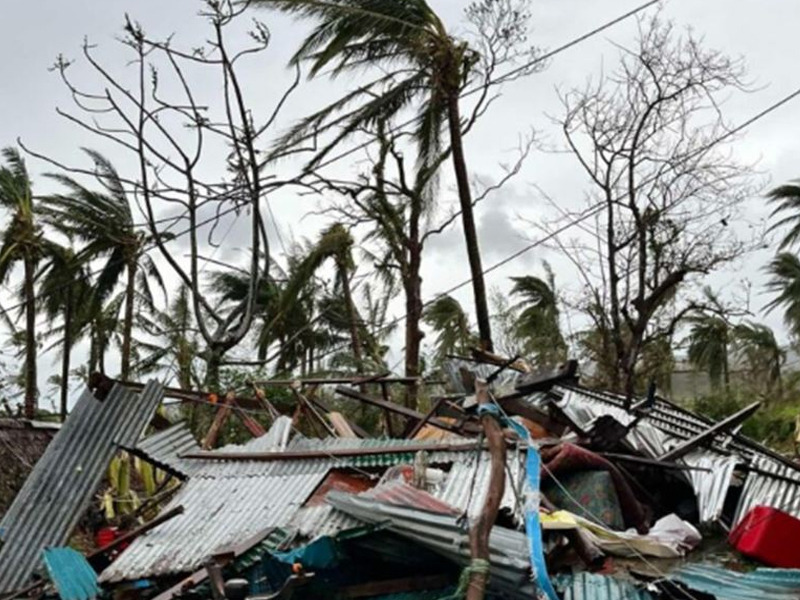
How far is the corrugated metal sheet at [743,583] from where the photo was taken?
4.87 meters

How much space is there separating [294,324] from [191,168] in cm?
1154

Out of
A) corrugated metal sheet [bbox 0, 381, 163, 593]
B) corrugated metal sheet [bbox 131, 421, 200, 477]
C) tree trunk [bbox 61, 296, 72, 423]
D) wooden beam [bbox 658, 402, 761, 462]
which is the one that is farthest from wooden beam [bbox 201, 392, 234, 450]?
tree trunk [bbox 61, 296, 72, 423]

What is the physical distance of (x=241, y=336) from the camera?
12.9m

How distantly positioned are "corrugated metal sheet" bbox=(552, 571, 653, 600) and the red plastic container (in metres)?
1.30

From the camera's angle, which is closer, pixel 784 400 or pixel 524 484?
pixel 524 484

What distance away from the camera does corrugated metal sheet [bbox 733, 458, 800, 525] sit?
6344mm

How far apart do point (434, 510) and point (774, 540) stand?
242cm

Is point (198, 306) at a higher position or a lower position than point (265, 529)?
higher

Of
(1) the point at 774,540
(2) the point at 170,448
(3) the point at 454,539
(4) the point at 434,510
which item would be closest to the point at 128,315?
(2) the point at 170,448

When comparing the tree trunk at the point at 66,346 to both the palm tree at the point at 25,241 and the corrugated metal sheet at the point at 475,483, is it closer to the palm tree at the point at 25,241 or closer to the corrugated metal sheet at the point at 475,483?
the palm tree at the point at 25,241

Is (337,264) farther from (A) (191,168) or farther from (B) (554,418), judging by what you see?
(B) (554,418)

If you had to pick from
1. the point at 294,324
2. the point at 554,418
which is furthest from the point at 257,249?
the point at 294,324

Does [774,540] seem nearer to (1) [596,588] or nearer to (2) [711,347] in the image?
(1) [596,588]

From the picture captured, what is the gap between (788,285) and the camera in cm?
2473
